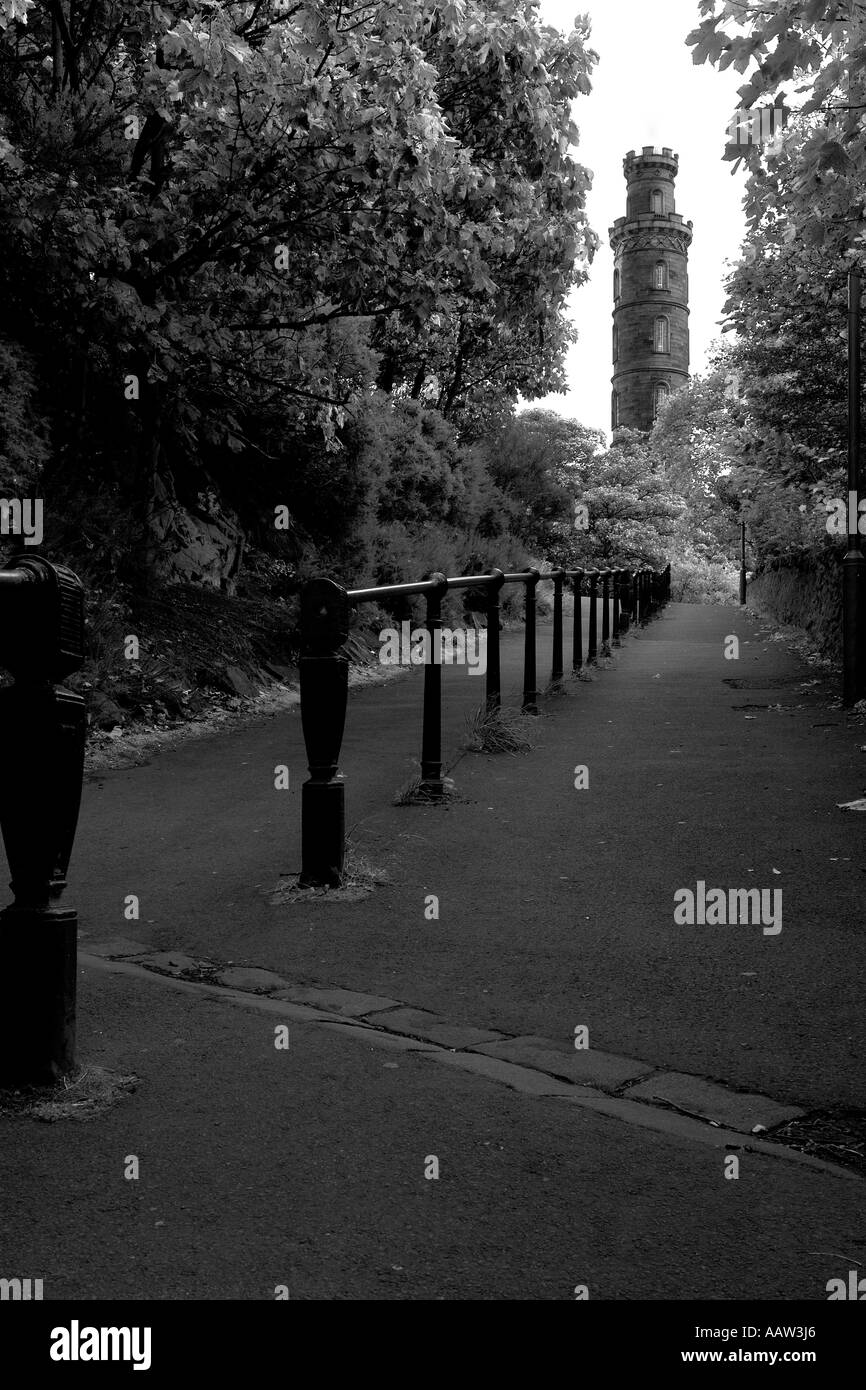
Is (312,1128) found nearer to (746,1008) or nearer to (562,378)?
(746,1008)

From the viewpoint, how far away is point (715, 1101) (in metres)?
3.30

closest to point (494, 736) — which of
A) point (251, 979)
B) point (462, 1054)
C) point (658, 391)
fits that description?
point (251, 979)

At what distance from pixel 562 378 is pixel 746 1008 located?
29091mm

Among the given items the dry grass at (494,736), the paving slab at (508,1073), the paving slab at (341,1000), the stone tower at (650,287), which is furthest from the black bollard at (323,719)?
the stone tower at (650,287)

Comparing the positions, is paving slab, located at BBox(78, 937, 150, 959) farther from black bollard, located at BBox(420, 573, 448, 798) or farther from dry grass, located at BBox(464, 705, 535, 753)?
dry grass, located at BBox(464, 705, 535, 753)

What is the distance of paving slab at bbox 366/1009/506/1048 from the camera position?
12.1 ft

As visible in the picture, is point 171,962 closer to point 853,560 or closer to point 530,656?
point 530,656

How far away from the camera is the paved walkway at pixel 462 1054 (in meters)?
2.52

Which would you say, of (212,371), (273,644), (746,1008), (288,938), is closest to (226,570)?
(273,644)

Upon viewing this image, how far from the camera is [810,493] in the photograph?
16.1 metres

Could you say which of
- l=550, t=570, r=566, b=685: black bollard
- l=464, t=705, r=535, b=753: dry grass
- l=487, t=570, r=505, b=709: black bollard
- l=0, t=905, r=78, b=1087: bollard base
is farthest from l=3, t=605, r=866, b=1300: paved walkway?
l=550, t=570, r=566, b=685: black bollard

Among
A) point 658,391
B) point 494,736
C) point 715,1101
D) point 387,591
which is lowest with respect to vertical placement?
point 715,1101

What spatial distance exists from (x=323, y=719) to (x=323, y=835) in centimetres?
45

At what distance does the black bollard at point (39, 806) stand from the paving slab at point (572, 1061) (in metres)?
1.15
